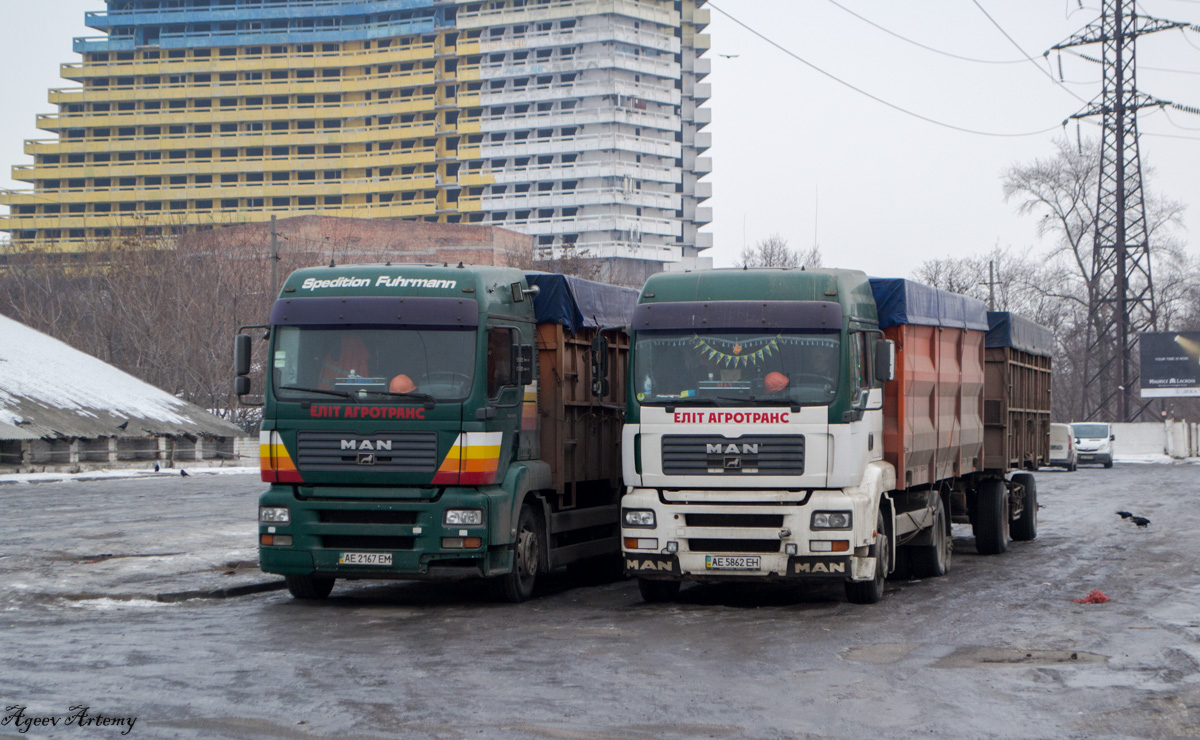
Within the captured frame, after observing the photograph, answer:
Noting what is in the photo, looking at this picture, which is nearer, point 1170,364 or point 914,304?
point 914,304

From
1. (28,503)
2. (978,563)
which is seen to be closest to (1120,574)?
(978,563)

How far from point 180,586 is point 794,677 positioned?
8066mm

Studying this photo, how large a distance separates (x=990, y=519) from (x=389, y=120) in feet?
412

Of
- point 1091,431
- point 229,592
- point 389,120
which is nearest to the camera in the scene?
point 229,592

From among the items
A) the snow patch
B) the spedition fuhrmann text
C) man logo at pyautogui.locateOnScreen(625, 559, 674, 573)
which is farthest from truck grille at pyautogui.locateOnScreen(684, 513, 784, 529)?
the snow patch

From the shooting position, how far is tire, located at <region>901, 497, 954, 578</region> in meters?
15.8

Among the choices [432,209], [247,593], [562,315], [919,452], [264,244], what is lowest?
[247,593]

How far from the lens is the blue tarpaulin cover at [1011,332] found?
19.0m

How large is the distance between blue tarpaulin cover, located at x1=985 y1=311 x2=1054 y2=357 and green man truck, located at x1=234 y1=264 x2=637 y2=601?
27.1ft

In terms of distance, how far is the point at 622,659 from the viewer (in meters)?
10.1

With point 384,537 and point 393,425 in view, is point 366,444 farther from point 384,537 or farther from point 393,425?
point 384,537

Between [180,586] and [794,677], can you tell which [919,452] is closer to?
[794,677]

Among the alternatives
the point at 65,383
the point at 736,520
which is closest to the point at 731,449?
the point at 736,520

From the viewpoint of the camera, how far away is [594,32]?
13000 centimetres
